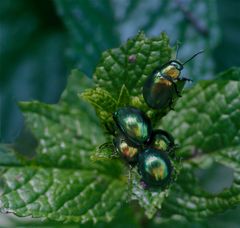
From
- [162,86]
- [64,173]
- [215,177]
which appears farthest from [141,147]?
[215,177]

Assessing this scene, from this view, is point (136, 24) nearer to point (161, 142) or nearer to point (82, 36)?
point (82, 36)

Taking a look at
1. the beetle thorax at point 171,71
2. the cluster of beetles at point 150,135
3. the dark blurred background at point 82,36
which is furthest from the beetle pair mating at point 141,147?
the dark blurred background at point 82,36

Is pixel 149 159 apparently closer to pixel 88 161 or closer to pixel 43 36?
pixel 88 161

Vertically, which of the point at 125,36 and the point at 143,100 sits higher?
the point at 125,36

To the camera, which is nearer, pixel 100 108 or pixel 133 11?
pixel 100 108

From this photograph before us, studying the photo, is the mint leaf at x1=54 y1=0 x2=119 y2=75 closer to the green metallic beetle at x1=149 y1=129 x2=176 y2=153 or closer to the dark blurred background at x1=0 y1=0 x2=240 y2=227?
the dark blurred background at x1=0 y1=0 x2=240 y2=227

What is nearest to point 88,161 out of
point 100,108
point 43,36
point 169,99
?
point 100,108
